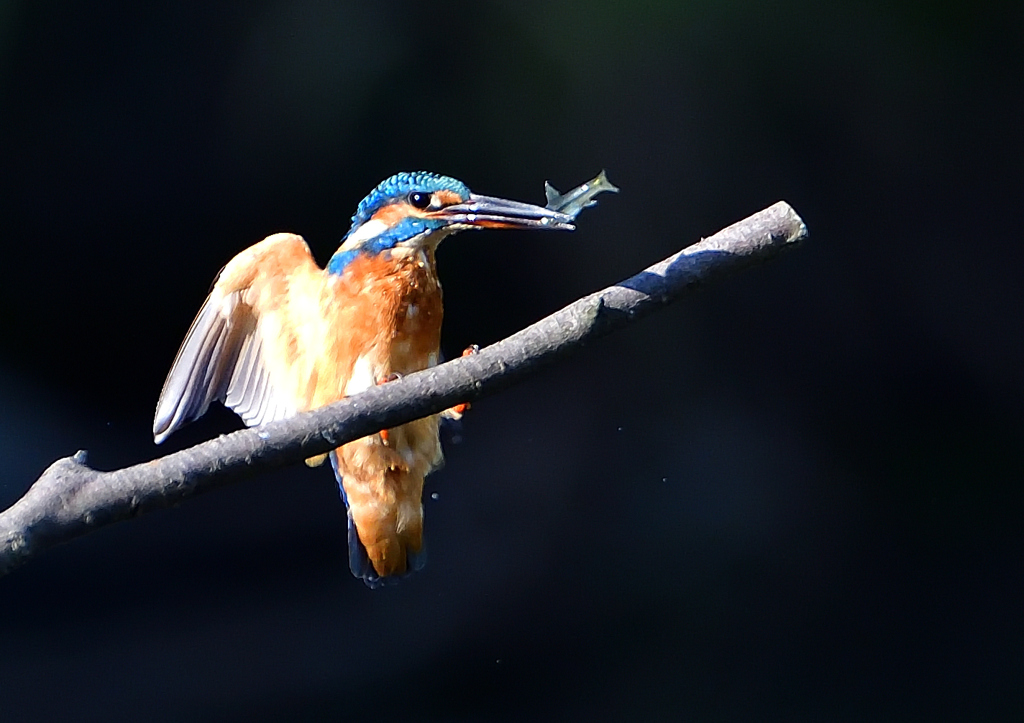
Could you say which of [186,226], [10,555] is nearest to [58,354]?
[186,226]

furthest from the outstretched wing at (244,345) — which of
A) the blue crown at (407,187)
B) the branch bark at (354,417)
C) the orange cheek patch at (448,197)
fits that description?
the branch bark at (354,417)

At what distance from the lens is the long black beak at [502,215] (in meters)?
1.31

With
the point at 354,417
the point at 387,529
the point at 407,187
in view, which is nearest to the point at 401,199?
the point at 407,187

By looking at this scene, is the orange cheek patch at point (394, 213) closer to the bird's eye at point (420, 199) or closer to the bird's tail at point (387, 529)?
the bird's eye at point (420, 199)

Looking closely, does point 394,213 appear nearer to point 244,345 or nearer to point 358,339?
point 358,339

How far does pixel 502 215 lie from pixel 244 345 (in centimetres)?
46

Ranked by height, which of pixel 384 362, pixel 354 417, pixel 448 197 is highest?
pixel 448 197

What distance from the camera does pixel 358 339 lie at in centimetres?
150

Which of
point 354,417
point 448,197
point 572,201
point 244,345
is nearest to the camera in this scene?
point 354,417

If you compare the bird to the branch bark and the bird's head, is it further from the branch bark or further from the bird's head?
the branch bark

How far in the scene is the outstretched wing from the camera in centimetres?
160

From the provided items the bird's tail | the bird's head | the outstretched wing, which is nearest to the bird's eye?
the bird's head

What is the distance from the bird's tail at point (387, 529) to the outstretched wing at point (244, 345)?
5.9 inches

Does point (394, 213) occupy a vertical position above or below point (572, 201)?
above
